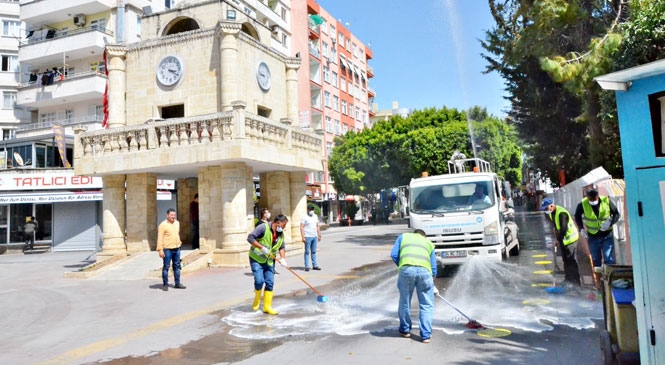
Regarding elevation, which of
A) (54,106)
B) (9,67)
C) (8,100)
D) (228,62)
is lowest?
(228,62)

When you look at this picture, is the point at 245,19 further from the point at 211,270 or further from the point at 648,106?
the point at 648,106

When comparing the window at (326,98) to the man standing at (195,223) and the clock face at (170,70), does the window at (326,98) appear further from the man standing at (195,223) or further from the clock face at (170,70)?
the man standing at (195,223)

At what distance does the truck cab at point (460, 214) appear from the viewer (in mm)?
10625

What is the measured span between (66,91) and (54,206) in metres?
9.43

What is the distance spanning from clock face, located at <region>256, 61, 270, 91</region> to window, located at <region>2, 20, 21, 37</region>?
28.3 metres

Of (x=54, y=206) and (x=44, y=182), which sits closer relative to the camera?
(x=44, y=182)

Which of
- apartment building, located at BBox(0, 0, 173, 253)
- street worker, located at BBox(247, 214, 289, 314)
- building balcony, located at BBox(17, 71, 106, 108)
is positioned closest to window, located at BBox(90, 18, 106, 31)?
apartment building, located at BBox(0, 0, 173, 253)

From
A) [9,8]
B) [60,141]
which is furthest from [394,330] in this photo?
[9,8]

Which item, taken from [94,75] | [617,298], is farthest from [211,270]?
[94,75]

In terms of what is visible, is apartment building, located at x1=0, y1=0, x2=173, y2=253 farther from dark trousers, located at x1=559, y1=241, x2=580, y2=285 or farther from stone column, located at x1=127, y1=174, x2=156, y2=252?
dark trousers, located at x1=559, y1=241, x2=580, y2=285

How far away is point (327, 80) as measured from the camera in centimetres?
5178

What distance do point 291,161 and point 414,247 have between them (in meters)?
10.7

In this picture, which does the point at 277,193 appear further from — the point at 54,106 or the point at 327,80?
the point at 327,80

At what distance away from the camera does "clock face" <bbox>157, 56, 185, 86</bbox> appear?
16.3 m
